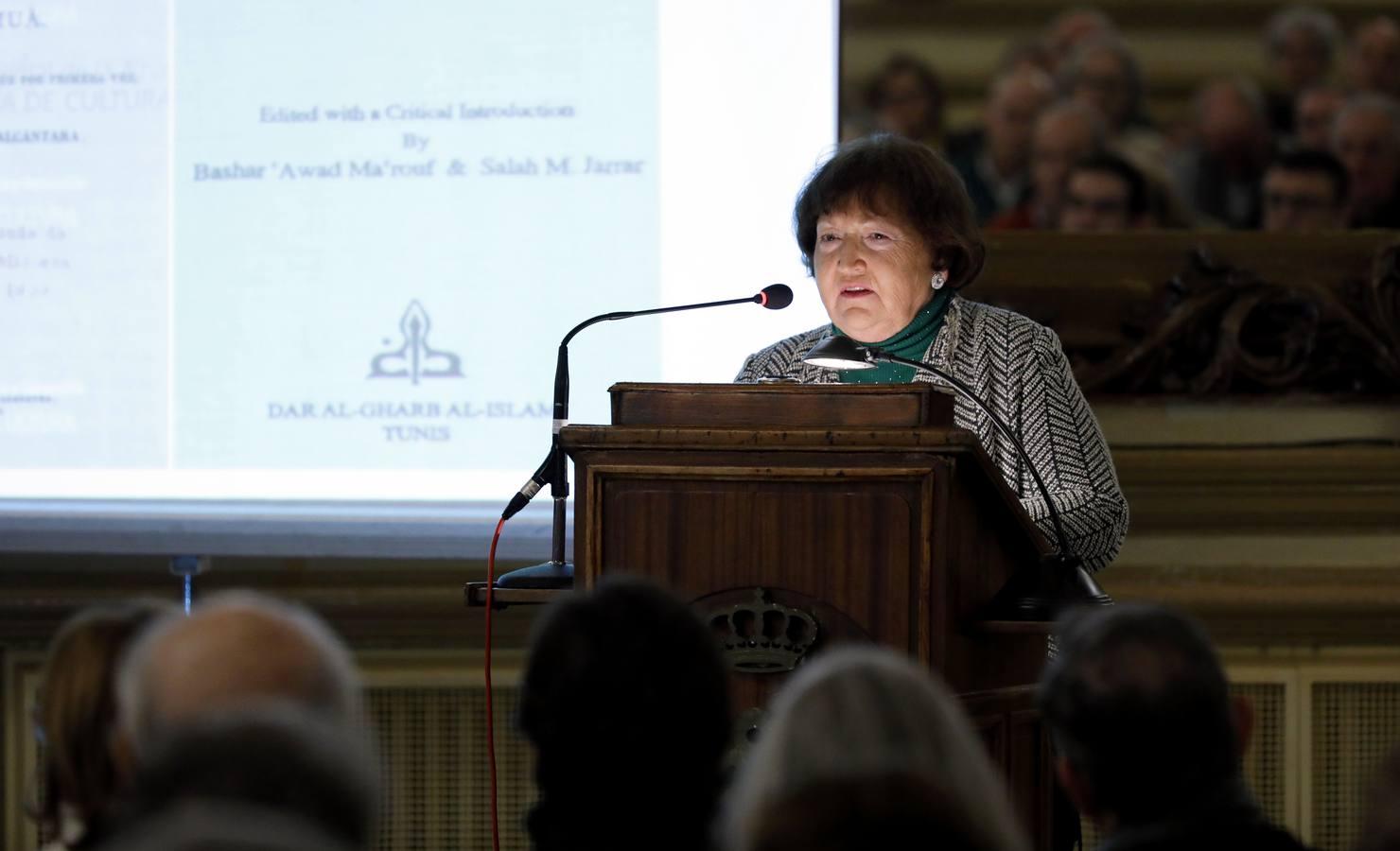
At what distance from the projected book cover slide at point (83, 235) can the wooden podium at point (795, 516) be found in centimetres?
A: 221

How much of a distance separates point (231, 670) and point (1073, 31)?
3.34m

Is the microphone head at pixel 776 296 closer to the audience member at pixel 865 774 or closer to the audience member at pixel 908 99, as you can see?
the audience member at pixel 865 774

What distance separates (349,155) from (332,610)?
1.17 metres

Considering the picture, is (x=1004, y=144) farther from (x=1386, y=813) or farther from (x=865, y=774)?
(x=865, y=774)

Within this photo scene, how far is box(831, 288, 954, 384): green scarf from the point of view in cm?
290

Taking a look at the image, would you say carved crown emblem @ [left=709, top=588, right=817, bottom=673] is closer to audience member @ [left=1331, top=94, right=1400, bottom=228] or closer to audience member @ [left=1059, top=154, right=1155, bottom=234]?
audience member @ [left=1059, top=154, right=1155, bottom=234]

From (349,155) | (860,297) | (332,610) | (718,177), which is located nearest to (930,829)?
(860,297)

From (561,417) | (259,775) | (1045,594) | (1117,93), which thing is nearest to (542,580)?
(561,417)

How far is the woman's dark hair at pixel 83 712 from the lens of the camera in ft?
5.31

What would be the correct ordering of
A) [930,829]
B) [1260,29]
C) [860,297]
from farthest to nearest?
[1260,29]
[860,297]
[930,829]

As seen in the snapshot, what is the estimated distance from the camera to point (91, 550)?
4160 millimetres

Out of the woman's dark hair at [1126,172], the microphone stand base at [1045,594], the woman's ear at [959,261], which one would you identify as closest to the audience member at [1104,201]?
the woman's dark hair at [1126,172]

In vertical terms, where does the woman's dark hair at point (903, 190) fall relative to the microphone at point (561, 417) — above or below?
above

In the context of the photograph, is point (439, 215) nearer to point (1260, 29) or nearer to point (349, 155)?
point (349, 155)
